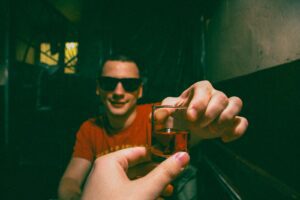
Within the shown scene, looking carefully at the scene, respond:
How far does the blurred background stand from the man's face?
818mm

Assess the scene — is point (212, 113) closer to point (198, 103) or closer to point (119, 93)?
point (198, 103)

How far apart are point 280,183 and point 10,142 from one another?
3.67m

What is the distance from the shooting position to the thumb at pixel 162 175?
730 millimetres

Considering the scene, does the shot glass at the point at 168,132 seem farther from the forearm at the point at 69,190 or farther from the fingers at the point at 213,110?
the forearm at the point at 69,190

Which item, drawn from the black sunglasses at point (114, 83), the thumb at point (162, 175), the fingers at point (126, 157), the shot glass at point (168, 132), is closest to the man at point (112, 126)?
the black sunglasses at point (114, 83)

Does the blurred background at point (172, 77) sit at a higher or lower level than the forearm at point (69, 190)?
higher

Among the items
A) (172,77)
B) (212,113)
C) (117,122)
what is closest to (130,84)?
(117,122)

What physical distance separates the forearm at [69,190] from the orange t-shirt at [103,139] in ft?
1.03

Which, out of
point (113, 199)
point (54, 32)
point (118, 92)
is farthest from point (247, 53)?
point (54, 32)

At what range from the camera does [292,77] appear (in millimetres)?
1166

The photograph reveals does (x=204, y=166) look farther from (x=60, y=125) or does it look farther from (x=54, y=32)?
(x=54, y=32)

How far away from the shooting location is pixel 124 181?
748 mm

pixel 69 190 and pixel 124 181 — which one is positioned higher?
pixel 124 181

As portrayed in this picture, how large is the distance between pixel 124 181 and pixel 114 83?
1.74m
